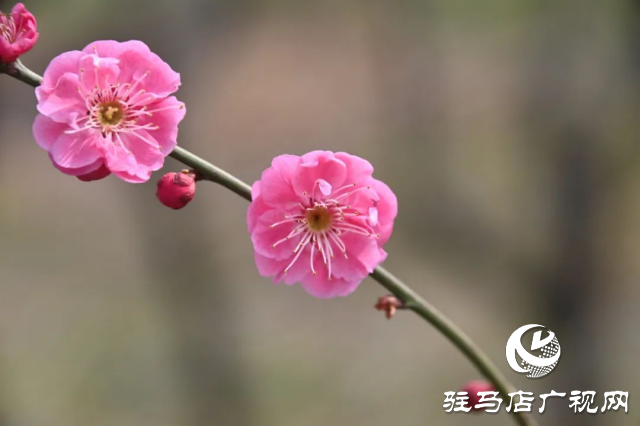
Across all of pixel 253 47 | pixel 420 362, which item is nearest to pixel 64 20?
pixel 253 47

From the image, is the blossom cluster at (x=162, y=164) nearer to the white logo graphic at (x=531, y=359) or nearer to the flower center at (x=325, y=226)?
the flower center at (x=325, y=226)

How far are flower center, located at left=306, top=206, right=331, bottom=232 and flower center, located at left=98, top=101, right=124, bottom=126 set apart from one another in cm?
28

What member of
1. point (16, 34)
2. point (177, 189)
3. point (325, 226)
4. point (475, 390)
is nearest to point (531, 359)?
point (475, 390)

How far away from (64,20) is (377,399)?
263cm

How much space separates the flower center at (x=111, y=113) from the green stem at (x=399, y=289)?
9cm

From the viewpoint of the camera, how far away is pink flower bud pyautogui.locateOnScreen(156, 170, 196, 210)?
795 millimetres

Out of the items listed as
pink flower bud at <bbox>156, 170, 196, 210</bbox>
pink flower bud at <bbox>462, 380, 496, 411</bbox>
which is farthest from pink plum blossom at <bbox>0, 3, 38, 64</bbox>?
pink flower bud at <bbox>462, 380, 496, 411</bbox>

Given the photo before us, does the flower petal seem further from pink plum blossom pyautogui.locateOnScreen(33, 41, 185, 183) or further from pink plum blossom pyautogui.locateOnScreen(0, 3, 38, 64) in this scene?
pink plum blossom pyautogui.locateOnScreen(0, 3, 38, 64)

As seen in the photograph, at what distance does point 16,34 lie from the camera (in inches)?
30.2

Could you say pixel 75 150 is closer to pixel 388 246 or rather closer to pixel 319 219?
pixel 319 219

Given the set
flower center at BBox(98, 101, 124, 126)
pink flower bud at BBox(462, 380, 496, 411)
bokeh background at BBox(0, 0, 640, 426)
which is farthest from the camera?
bokeh background at BBox(0, 0, 640, 426)

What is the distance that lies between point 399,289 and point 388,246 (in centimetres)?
317

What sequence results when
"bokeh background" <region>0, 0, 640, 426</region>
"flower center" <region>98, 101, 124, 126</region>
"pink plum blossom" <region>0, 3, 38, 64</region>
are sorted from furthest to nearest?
"bokeh background" <region>0, 0, 640, 426</region>
"flower center" <region>98, 101, 124, 126</region>
"pink plum blossom" <region>0, 3, 38, 64</region>

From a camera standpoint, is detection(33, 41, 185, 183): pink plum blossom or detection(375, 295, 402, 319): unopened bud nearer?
detection(33, 41, 185, 183): pink plum blossom
